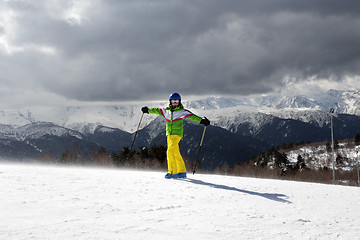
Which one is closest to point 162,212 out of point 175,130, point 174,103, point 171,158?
point 171,158

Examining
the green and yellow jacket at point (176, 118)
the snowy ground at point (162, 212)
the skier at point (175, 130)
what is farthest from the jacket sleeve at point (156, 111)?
the snowy ground at point (162, 212)

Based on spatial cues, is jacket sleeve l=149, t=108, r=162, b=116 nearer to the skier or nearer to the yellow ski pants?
the skier

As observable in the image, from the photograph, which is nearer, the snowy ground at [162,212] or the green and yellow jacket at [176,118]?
the snowy ground at [162,212]

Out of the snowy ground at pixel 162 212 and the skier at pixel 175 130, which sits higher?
the skier at pixel 175 130

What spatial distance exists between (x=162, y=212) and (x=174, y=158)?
18.8ft

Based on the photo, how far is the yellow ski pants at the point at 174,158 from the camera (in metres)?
11.4

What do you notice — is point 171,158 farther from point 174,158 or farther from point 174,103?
point 174,103

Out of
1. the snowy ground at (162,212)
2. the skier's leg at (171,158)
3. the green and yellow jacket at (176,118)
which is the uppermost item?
the green and yellow jacket at (176,118)

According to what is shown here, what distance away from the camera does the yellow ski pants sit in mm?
11398

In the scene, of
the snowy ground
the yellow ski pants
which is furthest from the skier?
the snowy ground

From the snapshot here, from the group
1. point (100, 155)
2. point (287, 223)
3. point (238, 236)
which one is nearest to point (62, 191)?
point (238, 236)

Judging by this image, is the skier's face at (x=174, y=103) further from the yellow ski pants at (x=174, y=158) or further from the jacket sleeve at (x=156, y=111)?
the yellow ski pants at (x=174, y=158)

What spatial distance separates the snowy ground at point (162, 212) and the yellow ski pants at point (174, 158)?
8.63ft

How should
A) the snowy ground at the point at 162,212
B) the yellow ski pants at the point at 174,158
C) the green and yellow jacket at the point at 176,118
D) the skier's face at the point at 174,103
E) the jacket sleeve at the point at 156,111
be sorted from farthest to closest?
1. the jacket sleeve at the point at 156,111
2. the skier's face at the point at 174,103
3. the green and yellow jacket at the point at 176,118
4. the yellow ski pants at the point at 174,158
5. the snowy ground at the point at 162,212
